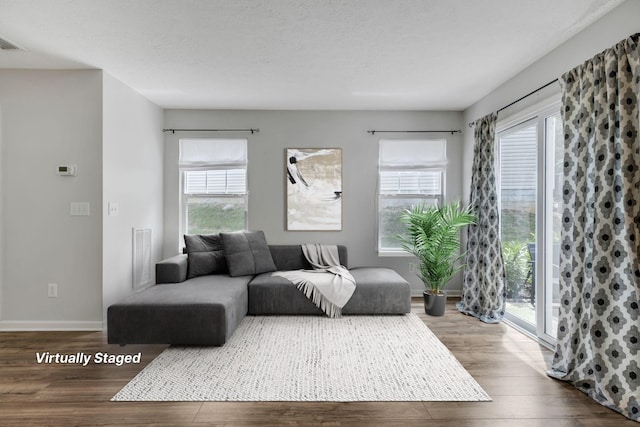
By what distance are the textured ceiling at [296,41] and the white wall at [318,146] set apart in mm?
754

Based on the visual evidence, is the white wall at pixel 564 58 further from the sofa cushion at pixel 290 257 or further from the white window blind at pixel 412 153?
the sofa cushion at pixel 290 257

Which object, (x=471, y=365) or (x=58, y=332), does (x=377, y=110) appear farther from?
(x=58, y=332)

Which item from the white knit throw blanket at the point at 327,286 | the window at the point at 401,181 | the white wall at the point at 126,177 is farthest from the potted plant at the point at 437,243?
the white wall at the point at 126,177

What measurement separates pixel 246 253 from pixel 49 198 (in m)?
2.02

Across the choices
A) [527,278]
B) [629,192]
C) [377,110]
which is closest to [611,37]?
[629,192]

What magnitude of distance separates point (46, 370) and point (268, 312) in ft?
6.36

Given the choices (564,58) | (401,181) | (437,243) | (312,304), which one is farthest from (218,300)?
(564,58)

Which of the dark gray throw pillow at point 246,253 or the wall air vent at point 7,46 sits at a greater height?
the wall air vent at point 7,46

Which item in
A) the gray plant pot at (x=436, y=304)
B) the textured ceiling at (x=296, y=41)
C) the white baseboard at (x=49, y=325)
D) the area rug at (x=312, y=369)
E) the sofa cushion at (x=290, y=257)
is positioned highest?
the textured ceiling at (x=296, y=41)

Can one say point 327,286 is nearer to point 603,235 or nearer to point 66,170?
point 603,235

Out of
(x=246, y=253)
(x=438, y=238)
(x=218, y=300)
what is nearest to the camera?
(x=218, y=300)

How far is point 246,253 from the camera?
4.27 metres

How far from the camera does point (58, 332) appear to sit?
3.43 metres

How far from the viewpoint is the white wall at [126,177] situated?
11.7 ft
